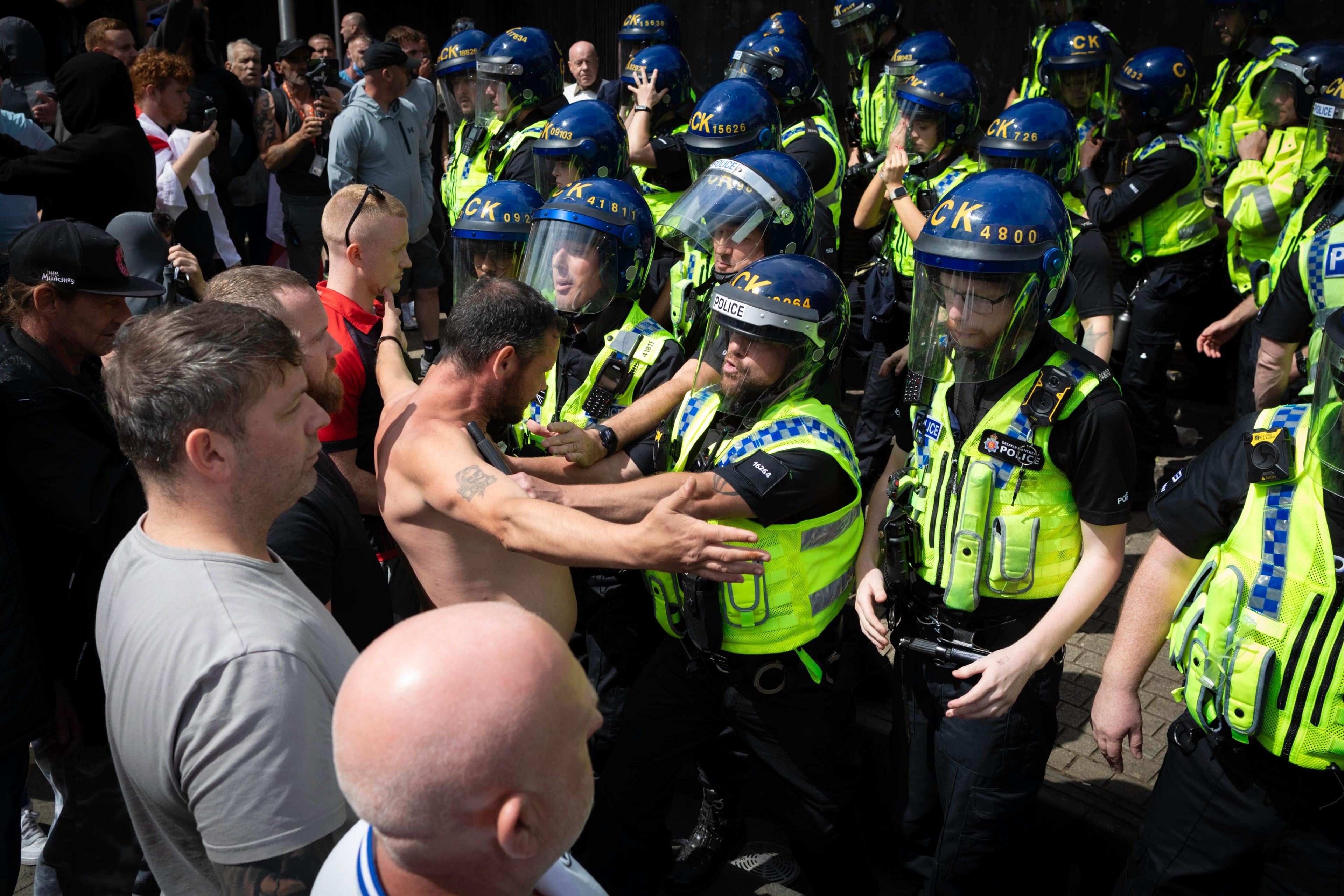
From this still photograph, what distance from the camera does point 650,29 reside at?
8047mm

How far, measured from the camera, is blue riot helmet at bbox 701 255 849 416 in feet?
9.57

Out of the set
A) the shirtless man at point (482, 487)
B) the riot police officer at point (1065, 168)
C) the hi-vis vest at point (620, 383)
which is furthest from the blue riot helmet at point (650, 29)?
the shirtless man at point (482, 487)

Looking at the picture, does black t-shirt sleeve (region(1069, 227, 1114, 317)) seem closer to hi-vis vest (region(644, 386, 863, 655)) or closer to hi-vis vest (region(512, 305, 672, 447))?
hi-vis vest (region(512, 305, 672, 447))

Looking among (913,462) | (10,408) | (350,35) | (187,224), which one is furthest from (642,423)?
(350,35)

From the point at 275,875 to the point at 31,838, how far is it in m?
2.60

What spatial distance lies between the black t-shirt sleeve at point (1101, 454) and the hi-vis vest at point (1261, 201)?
351cm

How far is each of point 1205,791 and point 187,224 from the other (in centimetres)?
663

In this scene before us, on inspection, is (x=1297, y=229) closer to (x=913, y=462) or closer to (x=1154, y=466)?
(x=1154, y=466)

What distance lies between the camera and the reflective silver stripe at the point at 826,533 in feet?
9.46

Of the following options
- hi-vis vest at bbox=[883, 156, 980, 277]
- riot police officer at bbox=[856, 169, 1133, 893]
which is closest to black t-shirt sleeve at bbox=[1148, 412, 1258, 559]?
riot police officer at bbox=[856, 169, 1133, 893]

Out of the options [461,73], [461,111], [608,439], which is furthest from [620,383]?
[461,111]

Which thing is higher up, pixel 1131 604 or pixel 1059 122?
pixel 1059 122

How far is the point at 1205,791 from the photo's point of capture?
2.38 meters

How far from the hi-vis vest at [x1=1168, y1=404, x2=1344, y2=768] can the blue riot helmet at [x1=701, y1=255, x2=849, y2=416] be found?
116cm
